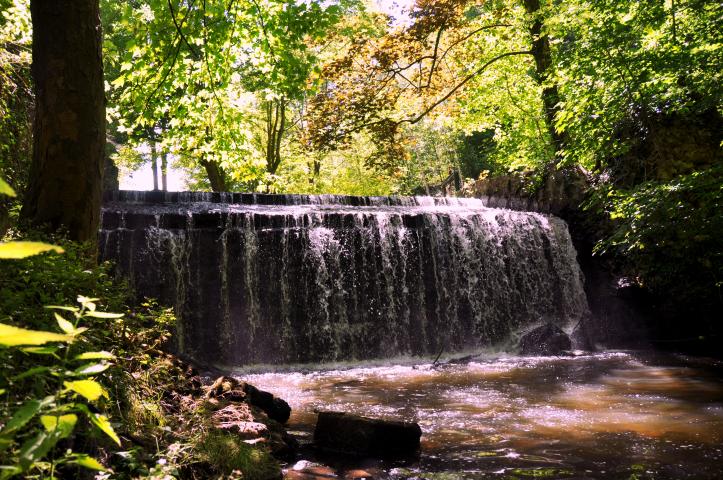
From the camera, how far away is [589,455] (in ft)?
15.3

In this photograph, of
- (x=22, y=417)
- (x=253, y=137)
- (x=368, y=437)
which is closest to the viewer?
(x=22, y=417)

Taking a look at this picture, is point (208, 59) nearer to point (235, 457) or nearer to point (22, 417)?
point (235, 457)

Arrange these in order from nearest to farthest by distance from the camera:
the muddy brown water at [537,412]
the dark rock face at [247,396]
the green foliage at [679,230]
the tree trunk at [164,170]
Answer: the muddy brown water at [537,412], the dark rock face at [247,396], the green foliage at [679,230], the tree trunk at [164,170]

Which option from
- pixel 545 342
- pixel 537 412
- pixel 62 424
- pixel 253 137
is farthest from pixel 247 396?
pixel 545 342

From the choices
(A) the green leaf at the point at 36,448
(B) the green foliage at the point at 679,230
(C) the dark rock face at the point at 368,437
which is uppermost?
(B) the green foliage at the point at 679,230

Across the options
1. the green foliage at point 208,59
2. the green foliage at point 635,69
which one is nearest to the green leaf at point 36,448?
the green foliage at point 208,59

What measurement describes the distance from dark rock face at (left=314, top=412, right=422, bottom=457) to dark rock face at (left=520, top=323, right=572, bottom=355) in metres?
7.55

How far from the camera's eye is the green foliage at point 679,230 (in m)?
7.89

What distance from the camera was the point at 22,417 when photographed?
1104mm

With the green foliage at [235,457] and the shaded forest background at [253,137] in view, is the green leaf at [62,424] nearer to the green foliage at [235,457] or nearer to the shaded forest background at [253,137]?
the shaded forest background at [253,137]

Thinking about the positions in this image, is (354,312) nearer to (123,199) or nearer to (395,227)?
(395,227)

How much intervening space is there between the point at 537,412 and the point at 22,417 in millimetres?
6110

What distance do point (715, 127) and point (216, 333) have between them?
11652 millimetres

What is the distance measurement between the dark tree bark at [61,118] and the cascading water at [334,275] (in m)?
6.69
